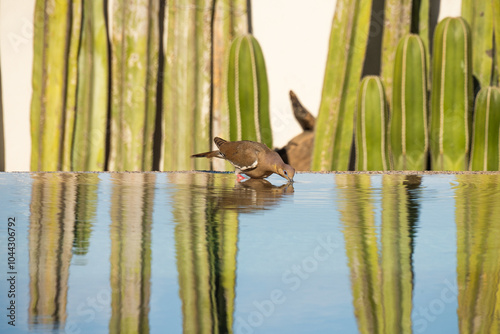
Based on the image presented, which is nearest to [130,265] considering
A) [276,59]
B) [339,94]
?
[339,94]

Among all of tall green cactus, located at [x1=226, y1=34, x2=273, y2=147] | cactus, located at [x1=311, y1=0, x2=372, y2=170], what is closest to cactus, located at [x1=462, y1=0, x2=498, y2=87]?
cactus, located at [x1=311, y1=0, x2=372, y2=170]

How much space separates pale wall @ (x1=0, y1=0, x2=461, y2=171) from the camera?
4.94 metres

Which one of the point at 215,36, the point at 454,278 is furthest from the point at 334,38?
the point at 454,278

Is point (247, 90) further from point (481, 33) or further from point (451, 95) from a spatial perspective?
point (481, 33)

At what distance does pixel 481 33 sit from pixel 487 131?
82cm

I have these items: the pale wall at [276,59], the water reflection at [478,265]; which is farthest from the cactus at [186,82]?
the water reflection at [478,265]

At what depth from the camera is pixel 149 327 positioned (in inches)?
31.4

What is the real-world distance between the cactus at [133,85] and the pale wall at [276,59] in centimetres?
84

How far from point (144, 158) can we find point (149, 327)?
3.80 metres

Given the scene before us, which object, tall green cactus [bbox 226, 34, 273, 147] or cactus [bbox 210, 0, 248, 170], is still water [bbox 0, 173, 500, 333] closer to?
tall green cactus [bbox 226, 34, 273, 147]

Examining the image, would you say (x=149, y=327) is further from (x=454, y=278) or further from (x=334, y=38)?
(x=334, y=38)

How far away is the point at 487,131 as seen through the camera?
12.9 feet

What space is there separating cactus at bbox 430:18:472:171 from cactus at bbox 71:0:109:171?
2232 mm

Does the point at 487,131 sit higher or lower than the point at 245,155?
higher
